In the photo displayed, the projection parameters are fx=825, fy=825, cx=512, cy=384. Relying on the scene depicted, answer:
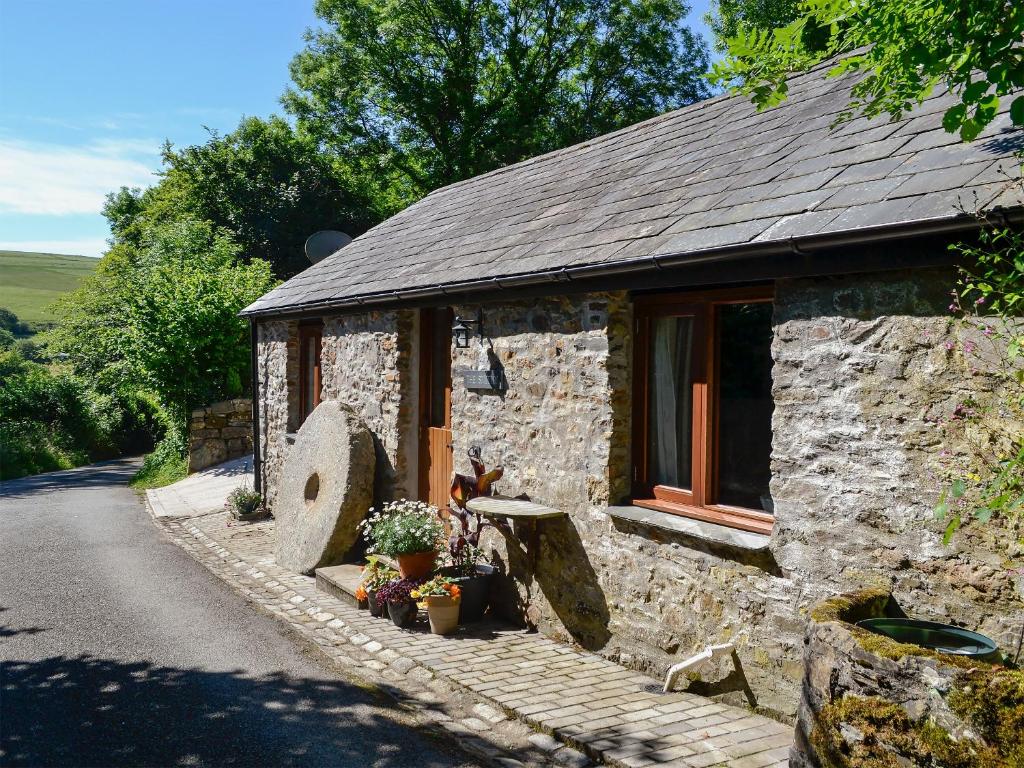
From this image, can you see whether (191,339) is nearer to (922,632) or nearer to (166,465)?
(166,465)

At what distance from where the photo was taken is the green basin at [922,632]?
3830mm

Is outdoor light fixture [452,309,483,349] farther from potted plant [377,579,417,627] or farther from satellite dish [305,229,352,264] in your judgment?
satellite dish [305,229,352,264]

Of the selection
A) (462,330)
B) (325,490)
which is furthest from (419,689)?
(325,490)

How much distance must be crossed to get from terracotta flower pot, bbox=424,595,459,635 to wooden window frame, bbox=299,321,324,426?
17.3 feet

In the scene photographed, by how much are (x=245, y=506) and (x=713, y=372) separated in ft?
28.8

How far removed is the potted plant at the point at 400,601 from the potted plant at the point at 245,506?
577 cm

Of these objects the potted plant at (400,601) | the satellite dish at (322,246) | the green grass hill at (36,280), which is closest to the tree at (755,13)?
the satellite dish at (322,246)

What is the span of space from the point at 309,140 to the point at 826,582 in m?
25.7

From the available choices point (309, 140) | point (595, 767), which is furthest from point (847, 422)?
point (309, 140)

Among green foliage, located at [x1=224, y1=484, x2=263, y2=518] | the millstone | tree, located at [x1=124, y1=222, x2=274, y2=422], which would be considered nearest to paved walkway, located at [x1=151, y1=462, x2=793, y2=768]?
the millstone

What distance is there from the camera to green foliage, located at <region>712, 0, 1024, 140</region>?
11.6 feet

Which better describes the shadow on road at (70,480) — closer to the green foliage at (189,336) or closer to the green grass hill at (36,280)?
the green foliage at (189,336)

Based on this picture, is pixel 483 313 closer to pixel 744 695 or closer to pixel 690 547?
pixel 690 547

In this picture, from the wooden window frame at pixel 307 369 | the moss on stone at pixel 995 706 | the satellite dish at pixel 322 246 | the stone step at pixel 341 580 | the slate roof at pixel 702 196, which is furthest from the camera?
the satellite dish at pixel 322 246
